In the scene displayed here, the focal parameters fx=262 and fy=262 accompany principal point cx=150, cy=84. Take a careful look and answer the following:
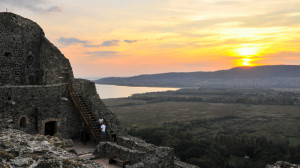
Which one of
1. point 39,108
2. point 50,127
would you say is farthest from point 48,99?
point 50,127

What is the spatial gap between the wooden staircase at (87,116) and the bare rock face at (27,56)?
5.54 ft

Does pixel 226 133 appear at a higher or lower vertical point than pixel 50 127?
lower

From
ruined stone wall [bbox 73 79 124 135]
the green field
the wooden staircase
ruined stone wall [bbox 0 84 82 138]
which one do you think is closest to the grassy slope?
the green field

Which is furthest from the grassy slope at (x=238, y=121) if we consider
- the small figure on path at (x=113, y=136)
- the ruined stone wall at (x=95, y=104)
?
the small figure on path at (x=113, y=136)

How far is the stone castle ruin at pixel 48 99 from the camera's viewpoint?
44.9ft

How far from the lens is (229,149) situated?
55000 mm

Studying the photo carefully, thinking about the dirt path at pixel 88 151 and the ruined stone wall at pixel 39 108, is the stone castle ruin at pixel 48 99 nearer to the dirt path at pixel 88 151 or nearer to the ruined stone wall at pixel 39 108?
the ruined stone wall at pixel 39 108

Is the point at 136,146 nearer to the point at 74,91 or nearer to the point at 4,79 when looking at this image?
the point at 74,91

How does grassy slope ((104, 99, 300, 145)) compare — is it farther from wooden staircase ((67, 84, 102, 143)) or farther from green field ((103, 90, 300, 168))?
wooden staircase ((67, 84, 102, 143))

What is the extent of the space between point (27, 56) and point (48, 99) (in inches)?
174

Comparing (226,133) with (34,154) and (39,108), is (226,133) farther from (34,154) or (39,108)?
(34,154)

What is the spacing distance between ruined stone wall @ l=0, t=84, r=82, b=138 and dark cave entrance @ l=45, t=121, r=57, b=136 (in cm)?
33

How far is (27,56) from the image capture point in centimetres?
1794

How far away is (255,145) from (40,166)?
57357 mm
